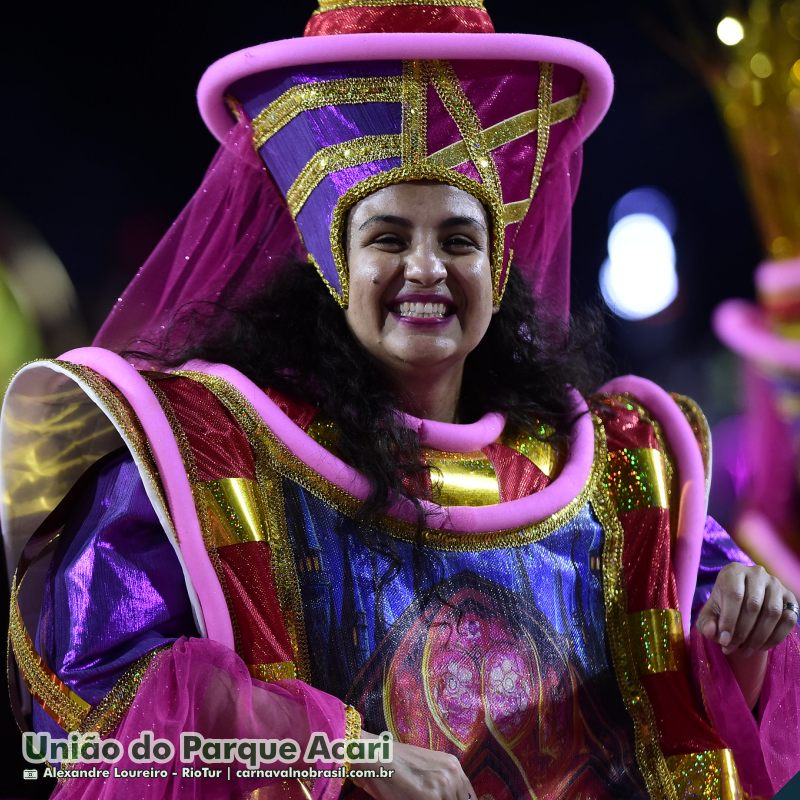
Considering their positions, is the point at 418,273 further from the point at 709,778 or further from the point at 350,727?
the point at 709,778

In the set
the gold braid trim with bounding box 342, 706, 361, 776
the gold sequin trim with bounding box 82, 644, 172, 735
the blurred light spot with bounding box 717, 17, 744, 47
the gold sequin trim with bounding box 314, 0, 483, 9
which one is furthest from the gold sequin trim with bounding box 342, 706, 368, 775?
the blurred light spot with bounding box 717, 17, 744, 47

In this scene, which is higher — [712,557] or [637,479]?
[637,479]

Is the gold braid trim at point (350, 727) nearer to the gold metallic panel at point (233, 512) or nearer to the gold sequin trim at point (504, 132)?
Result: the gold metallic panel at point (233, 512)

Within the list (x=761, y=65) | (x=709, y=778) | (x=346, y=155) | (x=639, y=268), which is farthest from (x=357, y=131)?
(x=639, y=268)

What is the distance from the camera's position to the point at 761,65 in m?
4.81

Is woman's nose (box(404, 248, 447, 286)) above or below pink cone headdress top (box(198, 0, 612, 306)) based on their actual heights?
below

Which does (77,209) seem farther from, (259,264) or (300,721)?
(300,721)

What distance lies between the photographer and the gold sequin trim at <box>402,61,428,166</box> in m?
2.30

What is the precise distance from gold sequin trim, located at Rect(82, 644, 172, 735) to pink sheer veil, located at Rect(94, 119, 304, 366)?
684 millimetres

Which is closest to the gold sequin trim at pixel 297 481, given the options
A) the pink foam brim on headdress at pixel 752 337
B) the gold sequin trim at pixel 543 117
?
the gold sequin trim at pixel 543 117

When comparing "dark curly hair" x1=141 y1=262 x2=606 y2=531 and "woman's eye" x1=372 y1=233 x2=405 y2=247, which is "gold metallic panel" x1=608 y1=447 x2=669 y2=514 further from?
"woman's eye" x1=372 y1=233 x2=405 y2=247

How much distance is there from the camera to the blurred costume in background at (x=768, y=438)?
4.48m

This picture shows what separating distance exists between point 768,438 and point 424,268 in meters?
2.65

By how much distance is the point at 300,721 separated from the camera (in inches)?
77.0
